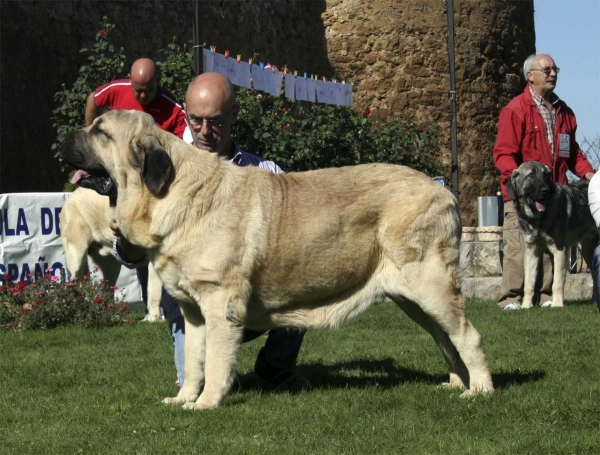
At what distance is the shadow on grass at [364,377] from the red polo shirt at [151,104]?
233 centimetres

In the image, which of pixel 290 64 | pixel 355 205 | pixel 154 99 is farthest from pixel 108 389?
pixel 290 64

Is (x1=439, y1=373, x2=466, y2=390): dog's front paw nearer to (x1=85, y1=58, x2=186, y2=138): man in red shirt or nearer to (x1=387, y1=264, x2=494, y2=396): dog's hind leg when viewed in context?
(x1=387, y1=264, x2=494, y2=396): dog's hind leg

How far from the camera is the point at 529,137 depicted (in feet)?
34.6

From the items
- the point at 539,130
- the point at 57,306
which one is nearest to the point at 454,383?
the point at 57,306

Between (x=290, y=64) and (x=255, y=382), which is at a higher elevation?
(x=290, y=64)

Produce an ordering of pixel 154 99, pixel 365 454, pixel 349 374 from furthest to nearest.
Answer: pixel 154 99
pixel 349 374
pixel 365 454

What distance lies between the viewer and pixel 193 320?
225 inches

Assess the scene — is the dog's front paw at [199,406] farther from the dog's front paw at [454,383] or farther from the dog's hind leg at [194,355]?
the dog's front paw at [454,383]

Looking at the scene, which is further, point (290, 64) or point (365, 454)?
point (290, 64)

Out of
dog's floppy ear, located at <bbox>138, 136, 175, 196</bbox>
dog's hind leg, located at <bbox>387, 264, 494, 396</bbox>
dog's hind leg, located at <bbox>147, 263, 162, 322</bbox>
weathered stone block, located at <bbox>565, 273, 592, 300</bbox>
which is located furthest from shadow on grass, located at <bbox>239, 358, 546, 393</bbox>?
weathered stone block, located at <bbox>565, 273, 592, 300</bbox>

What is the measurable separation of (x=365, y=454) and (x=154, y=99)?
15.6 ft

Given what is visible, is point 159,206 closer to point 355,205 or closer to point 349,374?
point 355,205

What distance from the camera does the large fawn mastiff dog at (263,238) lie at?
5332mm

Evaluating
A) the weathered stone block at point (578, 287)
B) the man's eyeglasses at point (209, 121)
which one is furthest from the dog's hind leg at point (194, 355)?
the weathered stone block at point (578, 287)
